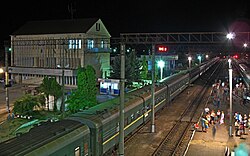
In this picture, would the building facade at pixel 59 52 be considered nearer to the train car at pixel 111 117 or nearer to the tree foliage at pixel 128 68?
the tree foliage at pixel 128 68

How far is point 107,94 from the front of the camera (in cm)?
4503

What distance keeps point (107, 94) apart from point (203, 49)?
18.7m

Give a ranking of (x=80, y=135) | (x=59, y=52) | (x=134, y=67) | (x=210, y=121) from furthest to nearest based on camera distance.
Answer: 1. (x=59, y=52)
2. (x=134, y=67)
3. (x=210, y=121)
4. (x=80, y=135)

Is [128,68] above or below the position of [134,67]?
below

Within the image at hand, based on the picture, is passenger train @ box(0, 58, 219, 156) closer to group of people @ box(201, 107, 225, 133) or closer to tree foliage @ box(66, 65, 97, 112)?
group of people @ box(201, 107, 225, 133)

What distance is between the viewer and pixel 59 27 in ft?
197

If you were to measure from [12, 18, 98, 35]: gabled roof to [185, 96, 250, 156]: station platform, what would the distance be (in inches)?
1420

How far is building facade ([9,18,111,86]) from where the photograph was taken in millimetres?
55281

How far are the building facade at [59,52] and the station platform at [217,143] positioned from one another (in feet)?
104

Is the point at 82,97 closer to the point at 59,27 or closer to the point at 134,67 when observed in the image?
the point at 134,67

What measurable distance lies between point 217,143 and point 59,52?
4148 centimetres

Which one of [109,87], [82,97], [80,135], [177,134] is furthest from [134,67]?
[80,135]

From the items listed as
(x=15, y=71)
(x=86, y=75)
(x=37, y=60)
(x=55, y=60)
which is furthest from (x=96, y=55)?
(x=86, y=75)

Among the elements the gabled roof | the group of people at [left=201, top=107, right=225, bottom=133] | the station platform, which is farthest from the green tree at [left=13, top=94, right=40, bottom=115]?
the gabled roof
